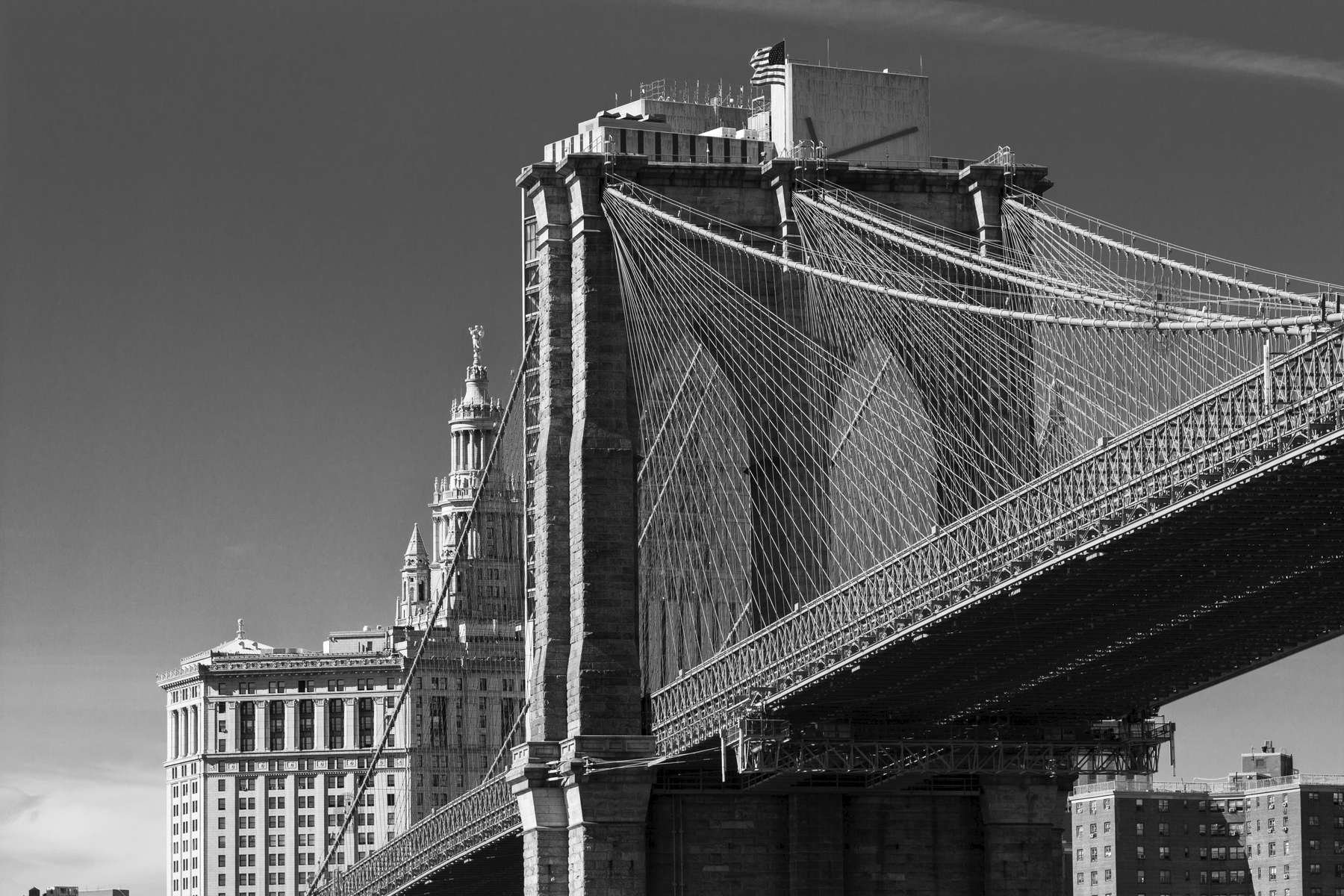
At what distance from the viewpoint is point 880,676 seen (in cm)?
7212

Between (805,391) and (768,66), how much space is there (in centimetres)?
1427

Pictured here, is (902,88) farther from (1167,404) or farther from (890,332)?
(1167,404)

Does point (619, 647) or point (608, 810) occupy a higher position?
point (619, 647)

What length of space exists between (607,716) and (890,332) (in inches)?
459

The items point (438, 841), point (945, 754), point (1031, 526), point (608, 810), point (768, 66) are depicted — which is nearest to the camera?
point (1031, 526)

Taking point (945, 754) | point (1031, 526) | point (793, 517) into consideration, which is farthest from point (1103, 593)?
point (793, 517)

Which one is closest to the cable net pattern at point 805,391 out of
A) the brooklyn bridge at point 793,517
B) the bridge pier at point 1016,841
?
the brooklyn bridge at point 793,517

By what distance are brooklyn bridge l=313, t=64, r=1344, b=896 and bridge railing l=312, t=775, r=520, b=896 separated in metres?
1.10

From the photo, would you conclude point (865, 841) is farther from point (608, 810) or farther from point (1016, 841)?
point (608, 810)

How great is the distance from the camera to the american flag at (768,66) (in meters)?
91.8

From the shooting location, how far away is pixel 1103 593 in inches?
2611

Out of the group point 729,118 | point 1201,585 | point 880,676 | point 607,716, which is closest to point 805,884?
point 607,716

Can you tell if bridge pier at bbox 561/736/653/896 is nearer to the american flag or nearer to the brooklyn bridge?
the brooklyn bridge

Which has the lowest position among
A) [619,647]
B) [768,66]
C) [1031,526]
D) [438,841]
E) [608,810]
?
[438,841]
